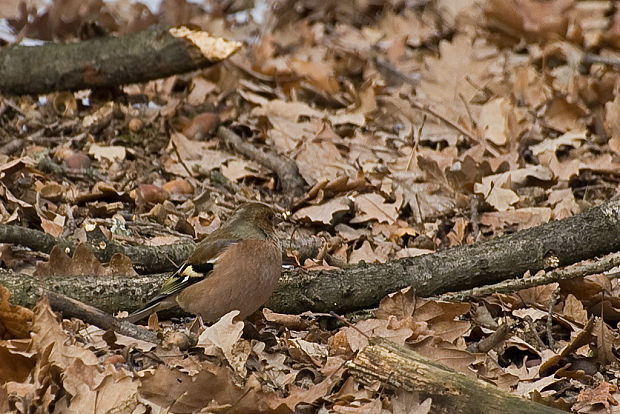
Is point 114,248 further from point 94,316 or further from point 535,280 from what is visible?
point 535,280

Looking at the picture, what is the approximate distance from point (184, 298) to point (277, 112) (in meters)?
3.32

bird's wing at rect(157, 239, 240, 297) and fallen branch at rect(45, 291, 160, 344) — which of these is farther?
bird's wing at rect(157, 239, 240, 297)

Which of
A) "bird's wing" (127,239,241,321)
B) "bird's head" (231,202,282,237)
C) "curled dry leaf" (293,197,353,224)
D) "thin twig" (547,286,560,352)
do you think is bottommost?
"curled dry leaf" (293,197,353,224)

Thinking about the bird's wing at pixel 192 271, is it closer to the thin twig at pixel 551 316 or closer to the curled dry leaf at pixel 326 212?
the curled dry leaf at pixel 326 212

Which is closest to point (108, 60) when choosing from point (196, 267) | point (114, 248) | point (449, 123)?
point (114, 248)

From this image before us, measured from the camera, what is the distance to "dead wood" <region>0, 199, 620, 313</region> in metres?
4.86

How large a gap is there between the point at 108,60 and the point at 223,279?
10.4 ft

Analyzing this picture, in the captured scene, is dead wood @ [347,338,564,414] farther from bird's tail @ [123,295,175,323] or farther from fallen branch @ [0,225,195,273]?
fallen branch @ [0,225,195,273]

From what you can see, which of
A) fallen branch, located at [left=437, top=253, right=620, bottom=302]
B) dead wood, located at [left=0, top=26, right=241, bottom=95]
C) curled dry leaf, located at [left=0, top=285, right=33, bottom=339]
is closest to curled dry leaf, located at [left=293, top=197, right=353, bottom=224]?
fallen branch, located at [left=437, top=253, right=620, bottom=302]

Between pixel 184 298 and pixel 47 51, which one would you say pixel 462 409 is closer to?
pixel 184 298

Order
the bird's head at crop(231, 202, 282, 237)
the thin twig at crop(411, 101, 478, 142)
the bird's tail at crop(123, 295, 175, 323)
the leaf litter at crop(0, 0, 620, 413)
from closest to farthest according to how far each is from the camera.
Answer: the leaf litter at crop(0, 0, 620, 413) < the bird's tail at crop(123, 295, 175, 323) < the bird's head at crop(231, 202, 282, 237) < the thin twig at crop(411, 101, 478, 142)

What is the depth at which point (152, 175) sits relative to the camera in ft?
22.6

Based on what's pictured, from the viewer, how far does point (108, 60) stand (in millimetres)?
7324

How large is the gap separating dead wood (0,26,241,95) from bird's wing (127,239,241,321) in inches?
105
